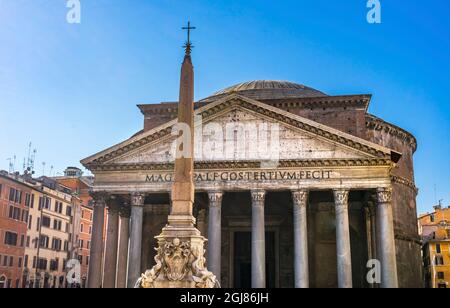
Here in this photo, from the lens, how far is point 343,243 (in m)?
21.5

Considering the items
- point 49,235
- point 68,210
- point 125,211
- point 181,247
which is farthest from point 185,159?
point 68,210

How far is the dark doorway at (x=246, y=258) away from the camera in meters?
28.0

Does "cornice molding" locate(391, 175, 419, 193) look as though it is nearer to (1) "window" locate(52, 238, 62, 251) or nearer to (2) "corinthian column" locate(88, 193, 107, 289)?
(2) "corinthian column" locate(88, 193, 107, 289)

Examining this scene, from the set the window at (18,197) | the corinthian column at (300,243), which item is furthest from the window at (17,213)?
the corinthian column at (300,243)

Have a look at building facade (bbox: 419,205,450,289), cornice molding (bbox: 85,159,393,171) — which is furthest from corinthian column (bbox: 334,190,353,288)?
building facade (bbox: 419,205,450,289)

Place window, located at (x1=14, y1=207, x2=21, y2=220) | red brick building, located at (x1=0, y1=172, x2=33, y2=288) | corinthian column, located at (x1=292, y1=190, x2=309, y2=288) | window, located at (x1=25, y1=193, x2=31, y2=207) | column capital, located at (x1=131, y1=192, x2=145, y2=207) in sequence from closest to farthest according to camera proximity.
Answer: corinthian column, located at (x1=292, y1=190, x2=309, y2=288) → column capital, located at (x1=131, y1=192, x2=145, y2=207) → red brick building, located at (x1=0, y1=172, x2=33, y2=288) → window, located at (x1=14, y1=207, x2=21, y2=220) → window, located at (x1=25, y1=193, x2=31, y2=207)

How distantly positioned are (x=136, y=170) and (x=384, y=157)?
10783 mm

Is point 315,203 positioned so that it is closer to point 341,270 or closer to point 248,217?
point 248,217

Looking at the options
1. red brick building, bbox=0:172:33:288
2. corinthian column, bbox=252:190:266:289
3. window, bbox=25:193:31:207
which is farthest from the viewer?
window, bbox=25:193:31:207

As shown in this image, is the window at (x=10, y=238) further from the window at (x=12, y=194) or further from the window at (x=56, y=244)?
the window at (x=56, y=244)

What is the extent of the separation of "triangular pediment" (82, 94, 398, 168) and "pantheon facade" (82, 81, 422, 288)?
4 centimetres

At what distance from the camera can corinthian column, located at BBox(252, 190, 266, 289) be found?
21484 mm

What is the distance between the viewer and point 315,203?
87.2ft
